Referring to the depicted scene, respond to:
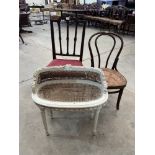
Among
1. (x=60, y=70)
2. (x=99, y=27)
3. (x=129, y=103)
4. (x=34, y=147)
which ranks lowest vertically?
(x=34, y=147)

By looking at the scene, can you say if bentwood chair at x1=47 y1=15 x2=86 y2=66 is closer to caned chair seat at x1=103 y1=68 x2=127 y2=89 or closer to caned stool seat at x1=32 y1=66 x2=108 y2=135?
caned chair seat at x1=103 y1=68 x2=127 y2=89

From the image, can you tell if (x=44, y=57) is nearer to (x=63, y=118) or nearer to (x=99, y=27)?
(x=63, y=118)

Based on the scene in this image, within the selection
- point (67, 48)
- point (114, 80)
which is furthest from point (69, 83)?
point (67, 48)

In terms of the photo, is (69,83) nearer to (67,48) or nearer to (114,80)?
(114,80)

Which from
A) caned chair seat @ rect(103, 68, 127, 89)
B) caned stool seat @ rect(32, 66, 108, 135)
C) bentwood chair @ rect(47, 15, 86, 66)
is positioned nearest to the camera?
caned stool seat @ rect(32, 66, 108, 135)

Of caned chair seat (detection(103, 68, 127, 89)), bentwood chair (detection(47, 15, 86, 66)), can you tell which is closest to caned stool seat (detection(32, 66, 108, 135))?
caned chair seat (detection(103, 68, 127, 89))

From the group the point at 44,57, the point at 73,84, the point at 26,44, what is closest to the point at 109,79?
the point at 73,84

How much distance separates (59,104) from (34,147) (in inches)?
22.8

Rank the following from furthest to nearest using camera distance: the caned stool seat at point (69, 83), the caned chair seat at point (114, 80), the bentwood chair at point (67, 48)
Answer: the bentwood chair at point (67, 48), the caned chair seat at point (114, 80), the caned stool seat at point (69, 83)

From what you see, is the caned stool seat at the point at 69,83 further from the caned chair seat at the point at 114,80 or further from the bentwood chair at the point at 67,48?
the bentwood chair at the point at 67,48

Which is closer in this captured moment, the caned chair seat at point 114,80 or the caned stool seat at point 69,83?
the caned stool seat at point 69,83

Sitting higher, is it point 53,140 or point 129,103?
point 129,103

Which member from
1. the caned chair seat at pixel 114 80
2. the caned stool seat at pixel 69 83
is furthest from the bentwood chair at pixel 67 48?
the caned stool seat at pixel 69 83

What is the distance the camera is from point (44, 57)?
12.2ft
